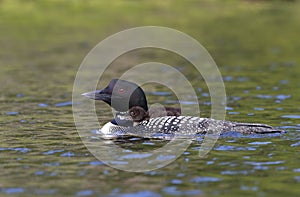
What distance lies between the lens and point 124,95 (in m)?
9.90

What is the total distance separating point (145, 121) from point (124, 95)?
505 millimetres

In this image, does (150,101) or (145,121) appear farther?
(150,101)

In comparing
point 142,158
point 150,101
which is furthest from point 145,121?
point 150,101

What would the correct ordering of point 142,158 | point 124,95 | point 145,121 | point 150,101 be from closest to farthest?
point 142,158
point 145,121
point 124,95
point 150,101

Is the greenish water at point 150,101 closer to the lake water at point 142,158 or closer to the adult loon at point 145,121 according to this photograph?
the lake water at point 142,158

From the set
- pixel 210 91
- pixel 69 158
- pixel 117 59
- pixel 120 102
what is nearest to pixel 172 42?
pixel 117 59

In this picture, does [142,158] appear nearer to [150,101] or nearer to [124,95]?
[124,95]

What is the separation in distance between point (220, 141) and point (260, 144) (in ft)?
1.76

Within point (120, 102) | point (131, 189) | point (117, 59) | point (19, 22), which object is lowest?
point (131, 189)

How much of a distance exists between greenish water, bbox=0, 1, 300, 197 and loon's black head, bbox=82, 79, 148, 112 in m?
0.76

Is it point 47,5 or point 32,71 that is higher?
point 47,5

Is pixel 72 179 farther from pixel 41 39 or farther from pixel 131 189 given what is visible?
pixel 41 39

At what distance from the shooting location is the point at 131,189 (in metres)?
6.93

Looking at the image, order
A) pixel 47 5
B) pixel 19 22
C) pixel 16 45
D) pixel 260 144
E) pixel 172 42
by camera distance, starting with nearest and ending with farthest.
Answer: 1. pixel 260 144
2. pixel 16 45
3. pixel 172 42
4. pixel 19 22
5. pixel 47 5
